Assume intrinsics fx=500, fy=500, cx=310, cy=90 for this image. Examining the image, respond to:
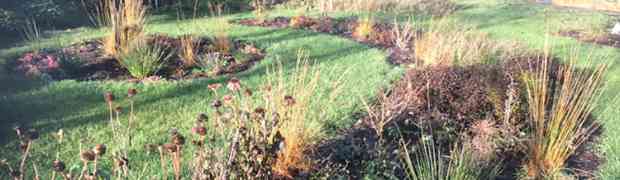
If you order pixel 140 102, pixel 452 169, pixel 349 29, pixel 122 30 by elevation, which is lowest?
pixel 452 169

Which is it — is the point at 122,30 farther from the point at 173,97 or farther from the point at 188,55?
the point at 173,97

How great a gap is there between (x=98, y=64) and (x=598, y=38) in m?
7.72

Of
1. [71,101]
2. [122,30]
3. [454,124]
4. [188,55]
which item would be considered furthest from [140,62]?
[454,124]

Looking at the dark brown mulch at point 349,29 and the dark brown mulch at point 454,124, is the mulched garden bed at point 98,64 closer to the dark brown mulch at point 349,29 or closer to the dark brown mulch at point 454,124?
the dark brown mulch at point 349,29

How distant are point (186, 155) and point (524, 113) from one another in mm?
2810

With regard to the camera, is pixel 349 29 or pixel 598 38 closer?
pixel 349 29

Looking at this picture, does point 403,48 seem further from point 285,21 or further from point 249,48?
point 285,21

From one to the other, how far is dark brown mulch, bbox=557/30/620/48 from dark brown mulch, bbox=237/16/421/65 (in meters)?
2.95

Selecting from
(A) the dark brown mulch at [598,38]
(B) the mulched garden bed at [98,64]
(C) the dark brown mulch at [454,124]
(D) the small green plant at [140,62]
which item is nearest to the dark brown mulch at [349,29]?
(C) the dark brown mulch at [454,124]

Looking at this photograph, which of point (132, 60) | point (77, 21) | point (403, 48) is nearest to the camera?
point (132, 60)

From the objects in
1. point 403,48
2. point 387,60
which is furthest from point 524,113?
point 403,48

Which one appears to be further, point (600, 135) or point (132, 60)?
point (132, 60)

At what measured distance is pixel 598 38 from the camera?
8367 millimetres

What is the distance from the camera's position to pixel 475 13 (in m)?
11.6
